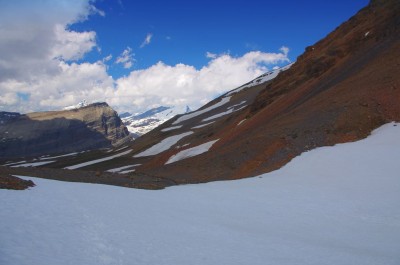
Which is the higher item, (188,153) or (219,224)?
(188,153)

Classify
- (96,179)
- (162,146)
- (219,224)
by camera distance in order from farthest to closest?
(162,146) → (96,179) → (219,224)

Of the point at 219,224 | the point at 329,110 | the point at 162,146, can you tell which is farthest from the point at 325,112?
the point at 162,146

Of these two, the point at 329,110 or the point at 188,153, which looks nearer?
the point at 329,110

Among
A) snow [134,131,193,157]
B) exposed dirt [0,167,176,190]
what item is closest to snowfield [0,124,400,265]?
exposed dirt [0,167,176,190]

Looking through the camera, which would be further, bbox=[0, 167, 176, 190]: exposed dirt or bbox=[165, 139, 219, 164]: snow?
bbox=[165, 139, 219, 164]: snow

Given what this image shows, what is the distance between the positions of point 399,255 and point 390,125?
69.4ft

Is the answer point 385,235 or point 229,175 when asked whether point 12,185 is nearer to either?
point 385,235

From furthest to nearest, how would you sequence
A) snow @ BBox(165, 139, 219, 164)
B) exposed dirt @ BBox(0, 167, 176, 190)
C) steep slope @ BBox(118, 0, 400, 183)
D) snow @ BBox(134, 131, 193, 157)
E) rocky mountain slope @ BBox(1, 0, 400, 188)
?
snow @ BBox(134, 131, 193, 157) → snow @ BBox(165, 139, 219, 164) → steep slope @ BBox(118, 0, 400, 183) → rocky mountain slope @ BBox(1, 0, 400, 188) → exposed dirt @ BBox(0, 167, 176, 190)

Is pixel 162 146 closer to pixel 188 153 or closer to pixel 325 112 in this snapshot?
pixel 188 153

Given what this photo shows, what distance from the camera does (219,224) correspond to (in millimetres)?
12453

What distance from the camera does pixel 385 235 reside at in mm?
12258

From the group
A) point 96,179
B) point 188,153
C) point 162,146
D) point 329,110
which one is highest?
point 329,110

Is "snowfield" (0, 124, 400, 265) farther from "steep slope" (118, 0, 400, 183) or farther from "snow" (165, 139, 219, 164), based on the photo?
"snow" (165, 139, 219, 164)

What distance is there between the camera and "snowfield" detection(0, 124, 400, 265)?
796 centimetres
